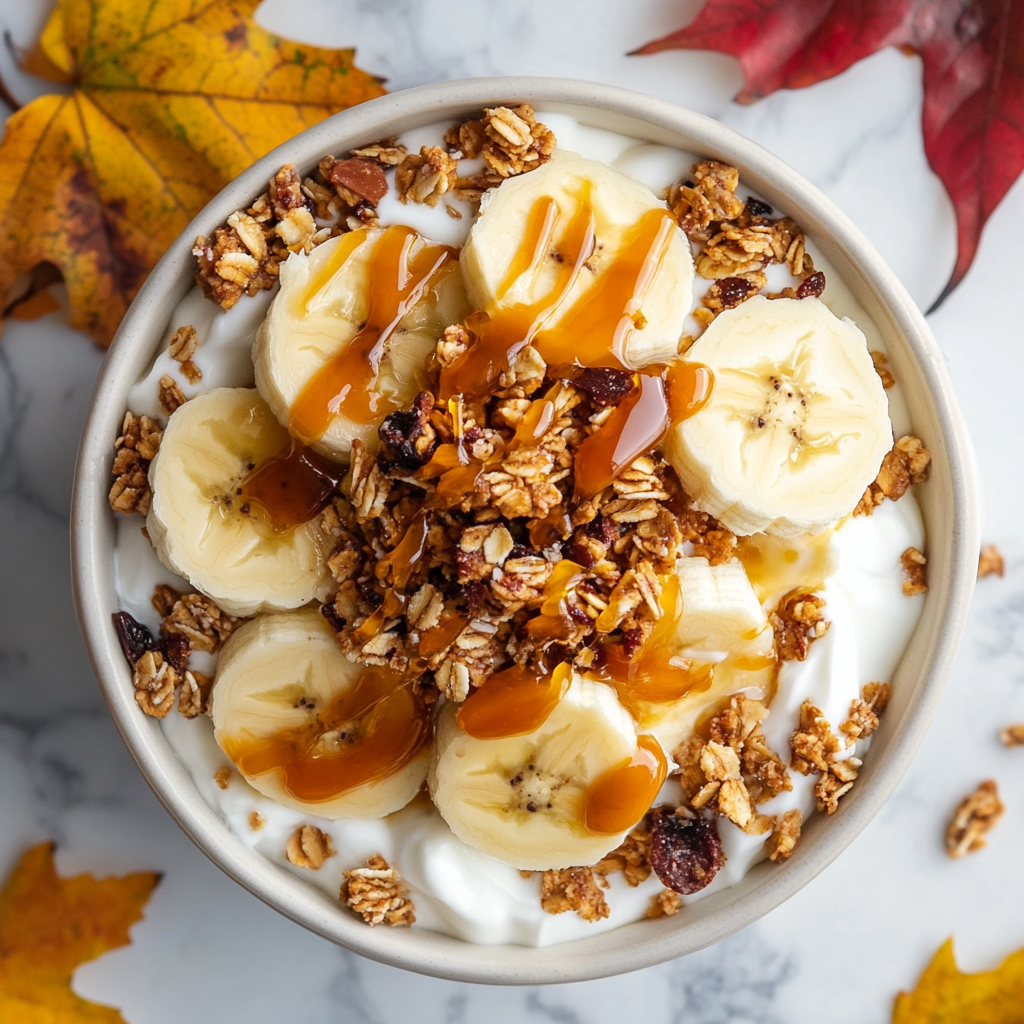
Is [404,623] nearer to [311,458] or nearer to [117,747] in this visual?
[311,458]

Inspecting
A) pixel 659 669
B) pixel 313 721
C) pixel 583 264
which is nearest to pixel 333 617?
pixel 313 721

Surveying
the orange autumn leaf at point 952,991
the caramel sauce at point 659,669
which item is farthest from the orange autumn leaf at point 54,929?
the orange autumn leaf at point 952,991

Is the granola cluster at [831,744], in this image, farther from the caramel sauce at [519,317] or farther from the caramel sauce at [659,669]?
the caramel sauce at [519,317]

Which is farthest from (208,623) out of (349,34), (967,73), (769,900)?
(967,73)

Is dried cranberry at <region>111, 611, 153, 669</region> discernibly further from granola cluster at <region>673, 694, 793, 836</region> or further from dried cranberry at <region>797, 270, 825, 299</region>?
dried cranberry at <region>797, 270, 825, 299</region>

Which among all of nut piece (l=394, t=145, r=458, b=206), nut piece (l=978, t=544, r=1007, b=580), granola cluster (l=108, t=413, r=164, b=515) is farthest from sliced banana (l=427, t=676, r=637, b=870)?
nut piece (l=978, t=544, r=1007, b=580)

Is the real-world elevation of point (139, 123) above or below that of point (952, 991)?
above

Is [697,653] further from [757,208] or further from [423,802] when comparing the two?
[757,208]
